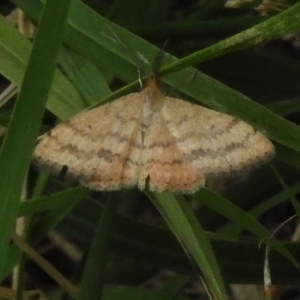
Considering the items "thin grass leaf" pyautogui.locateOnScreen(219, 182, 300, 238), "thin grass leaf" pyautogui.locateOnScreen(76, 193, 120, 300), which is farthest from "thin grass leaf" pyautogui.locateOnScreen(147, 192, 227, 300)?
"thin grass leaf" pyautogui.locateOnScreen(219, 182, 300, 238)

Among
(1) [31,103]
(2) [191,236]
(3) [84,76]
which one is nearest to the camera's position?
(1) [31,103]

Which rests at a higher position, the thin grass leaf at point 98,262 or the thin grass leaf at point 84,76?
the thin grass leaf at point 84,76

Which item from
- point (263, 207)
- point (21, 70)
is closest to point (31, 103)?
point (21, 70)

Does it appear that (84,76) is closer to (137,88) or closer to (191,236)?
(137,88)

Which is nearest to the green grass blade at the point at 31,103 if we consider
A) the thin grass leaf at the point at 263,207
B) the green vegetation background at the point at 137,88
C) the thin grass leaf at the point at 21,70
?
the green vegetation background at the point at 137,88

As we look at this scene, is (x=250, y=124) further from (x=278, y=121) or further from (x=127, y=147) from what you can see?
(x=127, y=147)

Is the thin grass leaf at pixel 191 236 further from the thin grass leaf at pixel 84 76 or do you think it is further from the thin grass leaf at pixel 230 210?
the thin grass leaf at pixel 84 76

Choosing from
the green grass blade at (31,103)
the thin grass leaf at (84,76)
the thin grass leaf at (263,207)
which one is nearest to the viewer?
the green grass blade at (31,103)

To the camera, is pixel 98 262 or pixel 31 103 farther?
pixel 98 262

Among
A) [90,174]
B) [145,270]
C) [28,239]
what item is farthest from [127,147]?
[145,270]
